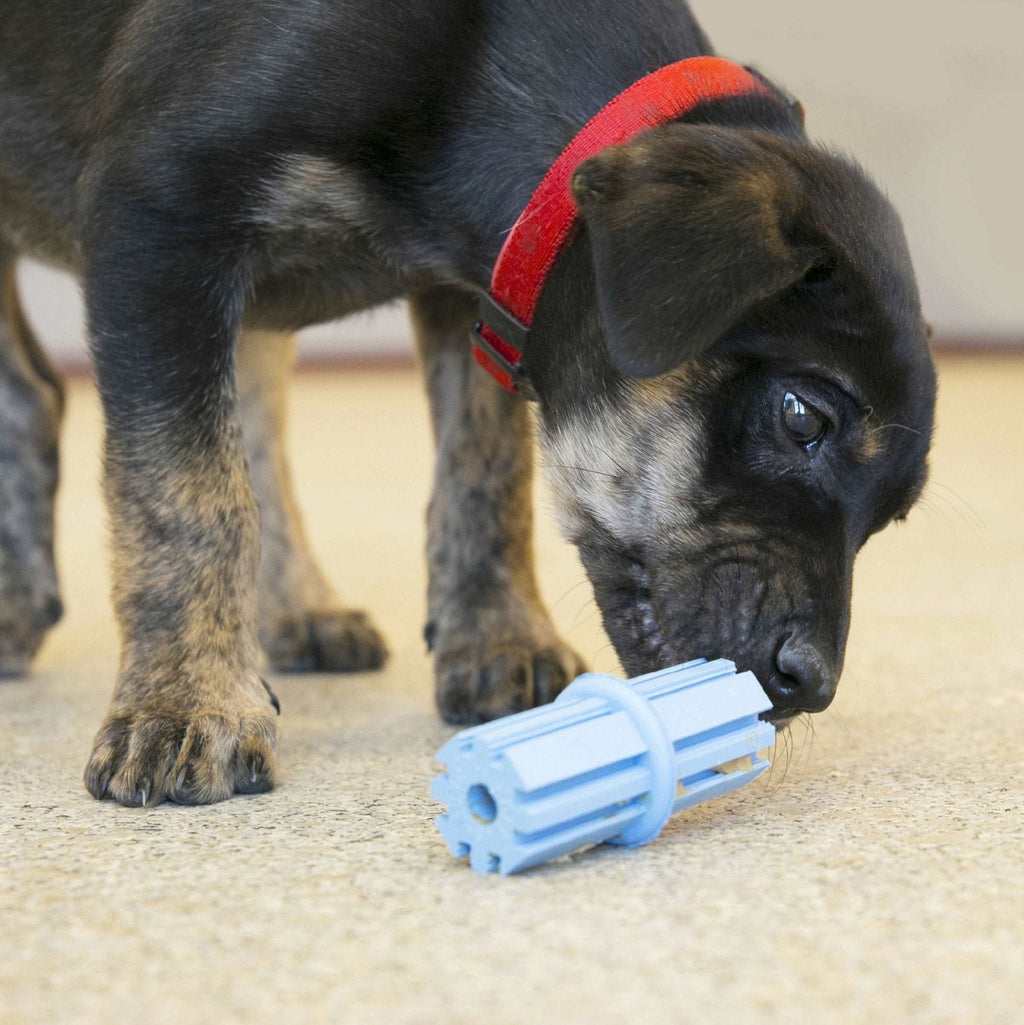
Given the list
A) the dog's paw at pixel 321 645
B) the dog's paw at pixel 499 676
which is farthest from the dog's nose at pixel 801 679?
the dog's paw at pixel 321 645

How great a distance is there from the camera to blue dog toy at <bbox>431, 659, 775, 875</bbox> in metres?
1.76

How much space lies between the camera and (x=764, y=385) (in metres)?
2.28

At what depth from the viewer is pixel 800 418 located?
225 centimetres

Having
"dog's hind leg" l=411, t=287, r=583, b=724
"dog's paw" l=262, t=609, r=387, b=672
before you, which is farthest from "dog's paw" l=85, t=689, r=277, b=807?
"dog's paw" l=262, t=609, r=387, b=672

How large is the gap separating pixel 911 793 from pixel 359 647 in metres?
1.56

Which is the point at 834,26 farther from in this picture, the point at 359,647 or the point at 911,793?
the point at 911,793

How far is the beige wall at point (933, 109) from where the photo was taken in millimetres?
10992

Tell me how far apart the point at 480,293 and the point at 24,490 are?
1.38 m

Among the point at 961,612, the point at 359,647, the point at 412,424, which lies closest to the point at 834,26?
the point at 412,424

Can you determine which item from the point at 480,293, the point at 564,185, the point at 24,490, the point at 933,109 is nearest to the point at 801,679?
the point at 564,185

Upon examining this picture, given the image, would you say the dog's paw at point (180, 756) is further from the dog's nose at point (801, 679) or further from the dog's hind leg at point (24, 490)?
the dog's hind leg at point (24, 490)

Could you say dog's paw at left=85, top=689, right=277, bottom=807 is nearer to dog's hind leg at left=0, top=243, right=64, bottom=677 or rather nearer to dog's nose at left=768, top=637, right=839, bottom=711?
dog's nose at left=768, top=637, right=839, bottom=711

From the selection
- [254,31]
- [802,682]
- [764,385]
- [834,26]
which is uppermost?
[254,31]

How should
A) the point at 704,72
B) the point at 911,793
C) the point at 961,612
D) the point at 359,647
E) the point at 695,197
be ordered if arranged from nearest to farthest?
the point at 695,197 < the point at 911,793 < the point at 704,72 < the point at 359,647 < the point at 961,612
